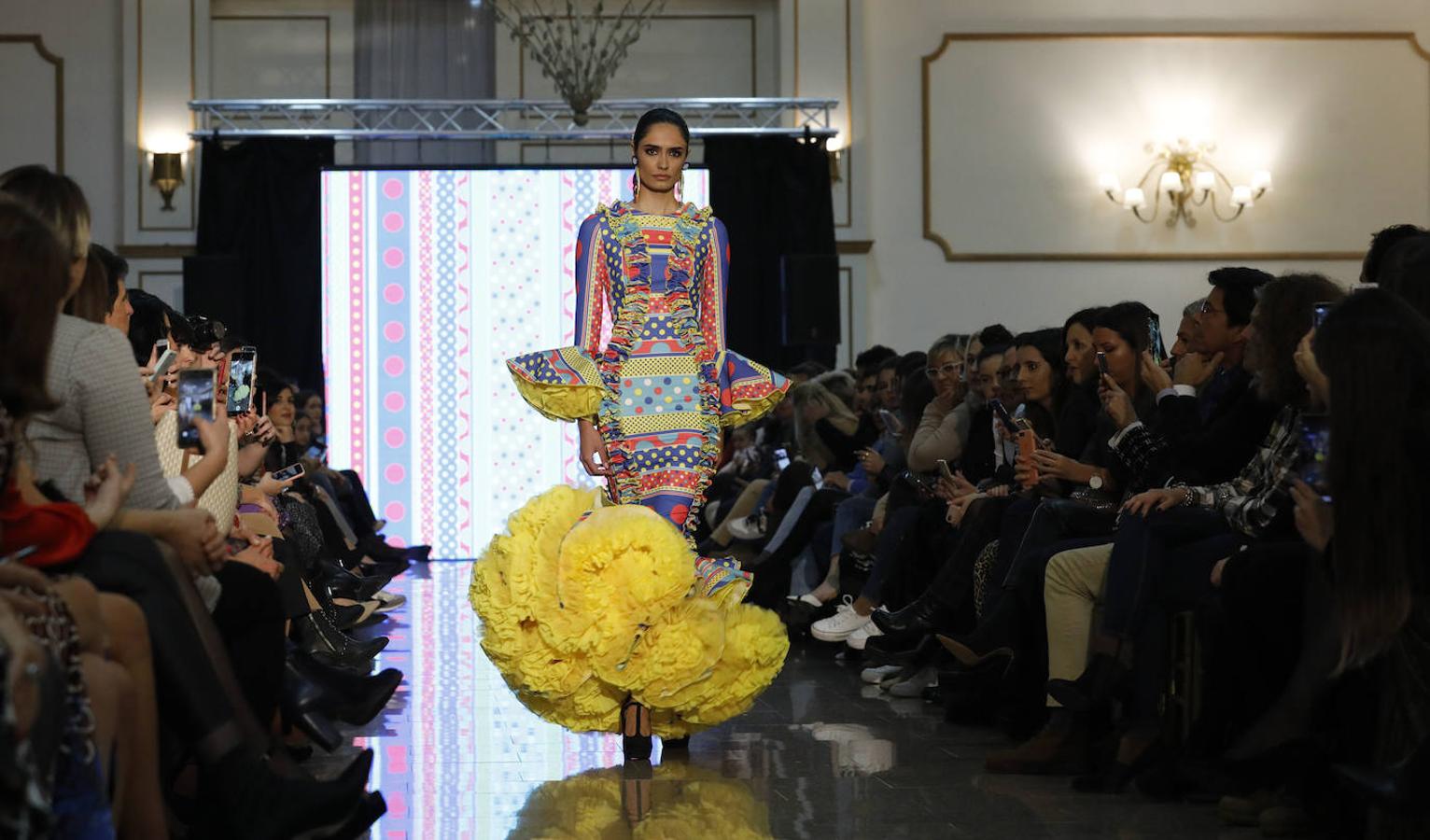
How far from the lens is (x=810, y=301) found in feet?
34.8

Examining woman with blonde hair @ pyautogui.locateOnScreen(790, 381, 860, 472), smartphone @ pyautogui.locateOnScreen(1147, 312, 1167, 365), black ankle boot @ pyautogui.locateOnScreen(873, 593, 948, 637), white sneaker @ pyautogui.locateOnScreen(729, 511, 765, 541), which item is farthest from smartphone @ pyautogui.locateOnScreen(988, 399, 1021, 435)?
white sneaker @ pyautogui.locateOnScreen(729, 511, 765, 541)

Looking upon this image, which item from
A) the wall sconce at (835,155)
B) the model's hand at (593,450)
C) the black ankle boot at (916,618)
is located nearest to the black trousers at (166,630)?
the model's hand at (593,450)

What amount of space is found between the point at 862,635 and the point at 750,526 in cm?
200

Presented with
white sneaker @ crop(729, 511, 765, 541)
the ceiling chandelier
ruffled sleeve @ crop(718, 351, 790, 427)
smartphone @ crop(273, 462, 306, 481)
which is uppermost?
the ceiling chandelier

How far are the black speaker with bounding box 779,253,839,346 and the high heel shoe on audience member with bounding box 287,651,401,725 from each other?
7356 mm

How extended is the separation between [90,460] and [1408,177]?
34.1 feet

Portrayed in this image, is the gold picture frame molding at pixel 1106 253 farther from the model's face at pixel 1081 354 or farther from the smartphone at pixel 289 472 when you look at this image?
the smartphone at pixel 289 472

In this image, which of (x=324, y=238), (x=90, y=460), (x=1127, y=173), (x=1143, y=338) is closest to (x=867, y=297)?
(x=1127, y=173)

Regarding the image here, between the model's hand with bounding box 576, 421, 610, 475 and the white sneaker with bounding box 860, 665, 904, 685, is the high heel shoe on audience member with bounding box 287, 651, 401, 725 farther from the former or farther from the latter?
the white sneaker with bounding box 860, 665, 904, 685

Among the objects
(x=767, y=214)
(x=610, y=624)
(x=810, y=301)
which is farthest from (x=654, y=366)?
(x=767, y=214)

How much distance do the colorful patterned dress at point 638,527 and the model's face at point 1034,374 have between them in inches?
34.2

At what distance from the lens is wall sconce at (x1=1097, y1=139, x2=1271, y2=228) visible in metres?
11.1

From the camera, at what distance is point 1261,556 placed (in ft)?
10.3

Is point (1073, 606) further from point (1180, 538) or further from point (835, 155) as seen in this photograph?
point (835, 155)
